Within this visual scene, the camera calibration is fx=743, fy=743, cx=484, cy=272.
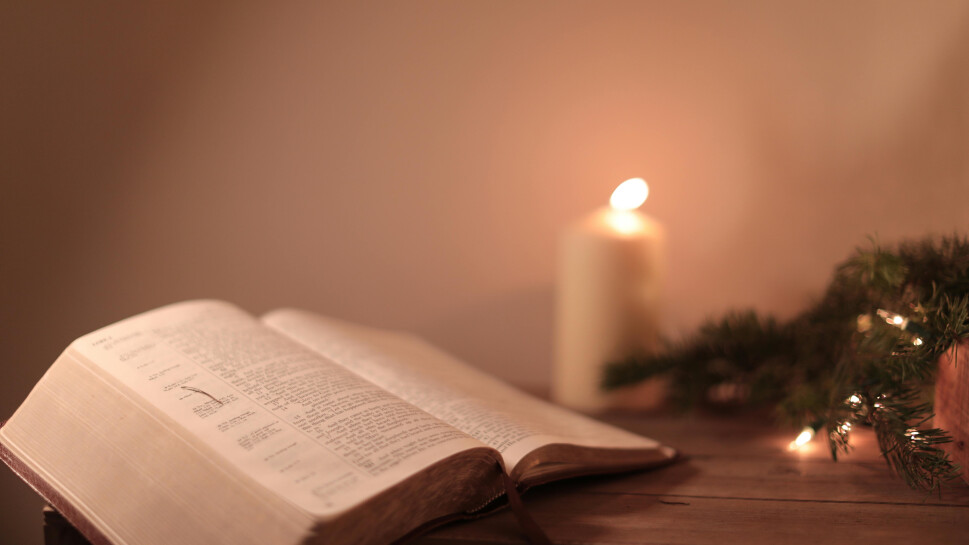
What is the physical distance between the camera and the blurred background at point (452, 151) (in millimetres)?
783

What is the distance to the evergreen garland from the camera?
1.70 feet

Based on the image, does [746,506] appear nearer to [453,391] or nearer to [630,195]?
[453,391]

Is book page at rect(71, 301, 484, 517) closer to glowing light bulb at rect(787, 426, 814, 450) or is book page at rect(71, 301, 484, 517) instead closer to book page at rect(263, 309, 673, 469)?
book page at rect(263, 309, 673, 469)

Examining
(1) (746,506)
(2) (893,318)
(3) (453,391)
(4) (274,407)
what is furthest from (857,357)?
(4) (274,407)

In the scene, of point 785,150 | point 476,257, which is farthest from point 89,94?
point 785,150

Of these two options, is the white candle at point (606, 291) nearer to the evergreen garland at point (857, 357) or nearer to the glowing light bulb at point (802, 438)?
the evergreen garland at point (857, 357)

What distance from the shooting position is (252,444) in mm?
422

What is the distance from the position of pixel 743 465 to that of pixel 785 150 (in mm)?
369

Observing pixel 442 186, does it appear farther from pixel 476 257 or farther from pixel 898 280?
pixel 898 280

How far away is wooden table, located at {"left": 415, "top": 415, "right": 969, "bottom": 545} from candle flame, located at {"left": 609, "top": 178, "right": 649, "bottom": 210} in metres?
0.26

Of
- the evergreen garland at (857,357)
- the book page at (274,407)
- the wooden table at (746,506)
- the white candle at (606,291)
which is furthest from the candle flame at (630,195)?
the book page at (274,407)

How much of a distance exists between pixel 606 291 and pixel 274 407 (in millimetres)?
385

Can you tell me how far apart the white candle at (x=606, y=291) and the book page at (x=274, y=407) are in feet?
0.97

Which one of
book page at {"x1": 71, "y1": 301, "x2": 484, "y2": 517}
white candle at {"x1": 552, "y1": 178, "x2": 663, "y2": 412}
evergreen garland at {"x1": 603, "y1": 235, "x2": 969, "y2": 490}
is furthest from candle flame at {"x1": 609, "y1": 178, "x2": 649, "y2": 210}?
book page at {"x1": 71, "y1": 301, "x2": 484, "y2": 517}
